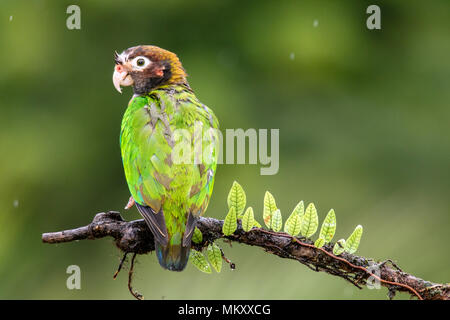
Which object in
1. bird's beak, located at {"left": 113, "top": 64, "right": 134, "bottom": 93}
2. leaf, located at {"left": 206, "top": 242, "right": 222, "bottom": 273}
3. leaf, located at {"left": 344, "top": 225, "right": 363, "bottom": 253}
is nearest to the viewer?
leaf, located at {"left": 344, "top": 225, "right": 363, "bottom": 253}

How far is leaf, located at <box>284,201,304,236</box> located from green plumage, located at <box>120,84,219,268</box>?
51cm

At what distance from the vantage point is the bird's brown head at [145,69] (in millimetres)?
4414

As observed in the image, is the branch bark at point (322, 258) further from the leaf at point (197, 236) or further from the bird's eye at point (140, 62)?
the bird's eye at point (140, 62)

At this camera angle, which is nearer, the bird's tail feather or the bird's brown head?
the bird's tail feather

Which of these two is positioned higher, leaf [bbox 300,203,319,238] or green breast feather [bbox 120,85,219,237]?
green breast feather [bbox 120,85,219,237]

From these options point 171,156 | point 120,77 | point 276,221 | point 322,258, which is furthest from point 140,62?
point 322,258

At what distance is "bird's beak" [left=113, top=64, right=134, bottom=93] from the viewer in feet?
14.4

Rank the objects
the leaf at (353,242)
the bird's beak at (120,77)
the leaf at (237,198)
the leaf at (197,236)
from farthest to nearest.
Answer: the bird's beak at (120,77), the leaf at (197,236), the leaf at (353,242), the leaf at (237,198)

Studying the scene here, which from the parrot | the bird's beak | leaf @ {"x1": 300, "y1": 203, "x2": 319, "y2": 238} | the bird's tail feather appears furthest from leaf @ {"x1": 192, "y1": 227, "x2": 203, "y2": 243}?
the bird's beak

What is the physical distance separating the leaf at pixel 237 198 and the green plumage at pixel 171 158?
31 cm

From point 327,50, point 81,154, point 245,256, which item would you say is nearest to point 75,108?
point 81,154

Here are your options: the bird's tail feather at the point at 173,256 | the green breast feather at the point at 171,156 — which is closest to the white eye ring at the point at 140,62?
the green breast feather at the point at 171,156

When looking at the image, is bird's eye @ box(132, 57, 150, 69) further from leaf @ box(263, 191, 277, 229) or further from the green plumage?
leaf @ box(263, 191, 277, 229)

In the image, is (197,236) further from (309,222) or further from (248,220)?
(309,222)
